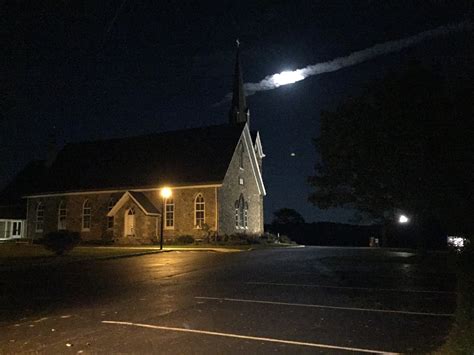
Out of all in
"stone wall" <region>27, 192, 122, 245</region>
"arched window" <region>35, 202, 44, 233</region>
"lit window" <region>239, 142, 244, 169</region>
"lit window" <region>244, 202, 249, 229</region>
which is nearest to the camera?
"stone wall" <region>27, 192, 122, 245</region>

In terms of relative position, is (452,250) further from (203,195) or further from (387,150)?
(203,195)

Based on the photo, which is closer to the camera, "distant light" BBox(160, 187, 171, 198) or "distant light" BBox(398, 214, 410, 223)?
"distant light" BBox(398, 214, 410, 223)

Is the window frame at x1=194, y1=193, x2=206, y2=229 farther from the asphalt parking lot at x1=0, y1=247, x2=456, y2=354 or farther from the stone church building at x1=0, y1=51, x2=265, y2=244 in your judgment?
A: the asphalt parking lot at x1=0, y1=247, x2=456, y2=354

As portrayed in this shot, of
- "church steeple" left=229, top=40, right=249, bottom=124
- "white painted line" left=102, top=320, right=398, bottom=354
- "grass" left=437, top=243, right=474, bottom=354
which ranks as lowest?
"white painted line" left=102, top=320, right=398, bottom=354

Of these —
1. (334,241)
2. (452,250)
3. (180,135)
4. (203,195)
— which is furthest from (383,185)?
(334,241)

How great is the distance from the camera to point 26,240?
4091 cm

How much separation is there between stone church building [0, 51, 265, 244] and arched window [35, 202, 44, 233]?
0.32 feet

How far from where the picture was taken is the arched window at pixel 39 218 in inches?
1650

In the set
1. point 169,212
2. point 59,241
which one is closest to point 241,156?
point 169,212

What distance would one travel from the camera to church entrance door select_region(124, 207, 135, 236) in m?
35.6

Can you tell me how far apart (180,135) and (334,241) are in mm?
42455

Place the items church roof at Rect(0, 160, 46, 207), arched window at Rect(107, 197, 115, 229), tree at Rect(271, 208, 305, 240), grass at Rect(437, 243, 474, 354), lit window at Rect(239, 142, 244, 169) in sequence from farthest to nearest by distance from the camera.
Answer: tree at Rect(271, 208, 305, 240) < church roof at Rect(0, 160, 46, 207) < lit window at Rect(239, 142, 244, 169) < arched window at Rect(107, 197, 115, 229) < grass at Rect(437, 243, 474, 354)

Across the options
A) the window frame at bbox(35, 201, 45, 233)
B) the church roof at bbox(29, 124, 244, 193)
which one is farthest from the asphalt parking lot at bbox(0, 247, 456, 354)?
the window frame at bbox(35, 201, 45, 233)

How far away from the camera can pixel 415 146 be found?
63.4 ft
